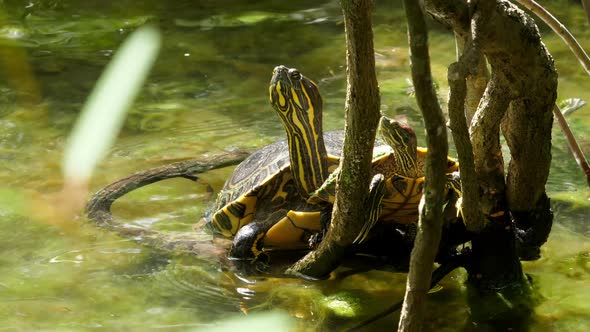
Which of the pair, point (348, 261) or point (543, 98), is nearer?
point (543, 98)

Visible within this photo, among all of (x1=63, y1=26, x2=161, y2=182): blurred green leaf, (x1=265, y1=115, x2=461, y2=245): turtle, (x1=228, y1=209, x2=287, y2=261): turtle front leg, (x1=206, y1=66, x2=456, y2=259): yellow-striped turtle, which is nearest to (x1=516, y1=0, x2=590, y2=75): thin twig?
(x1=265, y1=115, x2=461, y2=245): turtle

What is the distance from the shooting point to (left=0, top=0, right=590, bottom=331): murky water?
7.09 feet

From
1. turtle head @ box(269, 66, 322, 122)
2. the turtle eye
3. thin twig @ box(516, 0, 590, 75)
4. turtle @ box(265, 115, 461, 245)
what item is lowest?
turtle @ box(265, 115, 461, 245)

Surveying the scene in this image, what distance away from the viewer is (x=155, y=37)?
499 centimetres

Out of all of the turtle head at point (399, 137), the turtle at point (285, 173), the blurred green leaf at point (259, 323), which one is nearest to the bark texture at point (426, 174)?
the blurred green leaf at point (259, 323)

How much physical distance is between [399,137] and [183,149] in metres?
1.45

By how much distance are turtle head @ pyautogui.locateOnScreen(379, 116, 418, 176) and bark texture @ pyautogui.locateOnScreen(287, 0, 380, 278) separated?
0.26m

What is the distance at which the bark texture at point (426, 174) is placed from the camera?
4.33 ft

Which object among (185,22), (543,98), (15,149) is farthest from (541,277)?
(185,22)

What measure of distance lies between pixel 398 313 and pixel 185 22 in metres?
3.52

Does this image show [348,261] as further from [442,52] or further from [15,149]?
[442,52]

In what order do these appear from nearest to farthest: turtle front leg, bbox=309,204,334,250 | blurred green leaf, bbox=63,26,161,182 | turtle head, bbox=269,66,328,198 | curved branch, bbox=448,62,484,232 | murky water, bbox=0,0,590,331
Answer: curved branch, bbox=448,62,484,232 < murky water, bbox=0,0,590,331 < turtle front leg, bbox=309,204,334,250 < turtle head, bbox=269,66,328,198 < blurred green leaf, bbox=63,26,161,182

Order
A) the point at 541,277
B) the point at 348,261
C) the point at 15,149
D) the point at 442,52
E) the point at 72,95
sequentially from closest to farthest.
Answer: the point at 541,277
the point at 348,261
the point at 15,149
the point at 72,95
the point at 442,52

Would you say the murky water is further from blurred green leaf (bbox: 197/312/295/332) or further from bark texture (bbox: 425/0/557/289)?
bark texture (bbox: 425/0/557/289)
